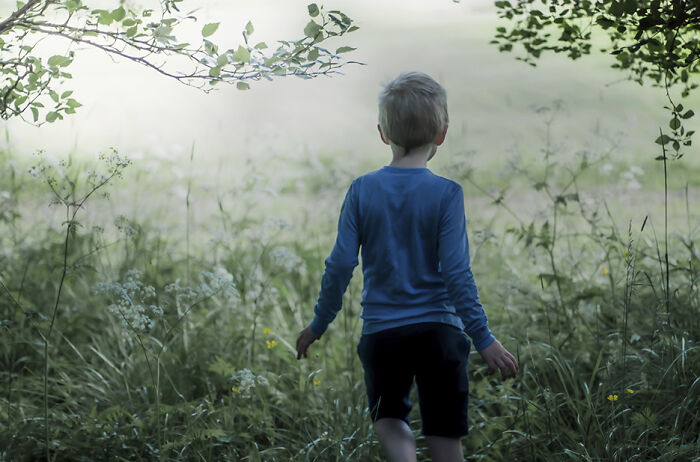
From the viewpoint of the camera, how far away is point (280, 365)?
3930mm

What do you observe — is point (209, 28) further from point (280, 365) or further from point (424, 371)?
point (280, 365)

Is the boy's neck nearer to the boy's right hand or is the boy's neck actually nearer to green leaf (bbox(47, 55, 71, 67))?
the boy's right hand

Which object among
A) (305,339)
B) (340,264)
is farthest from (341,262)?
(305,339)

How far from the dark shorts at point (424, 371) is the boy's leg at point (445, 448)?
0.02 metres

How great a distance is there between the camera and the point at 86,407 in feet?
11.3

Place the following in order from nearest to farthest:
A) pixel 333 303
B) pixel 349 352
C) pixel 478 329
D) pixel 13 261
→ pixel 478 329
pixel 333 303
pixel 349 352
pixel 13 261

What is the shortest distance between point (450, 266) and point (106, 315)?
98.5 inches

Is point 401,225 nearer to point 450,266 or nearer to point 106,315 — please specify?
point 450,266

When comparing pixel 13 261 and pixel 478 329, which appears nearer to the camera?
pixel 478 329

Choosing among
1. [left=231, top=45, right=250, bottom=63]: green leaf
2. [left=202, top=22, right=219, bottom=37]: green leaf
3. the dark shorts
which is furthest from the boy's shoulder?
[left=202, top=22, right=219, bottom=37]: green leaf

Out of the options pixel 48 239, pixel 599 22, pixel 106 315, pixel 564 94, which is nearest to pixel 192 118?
pixel 564 94

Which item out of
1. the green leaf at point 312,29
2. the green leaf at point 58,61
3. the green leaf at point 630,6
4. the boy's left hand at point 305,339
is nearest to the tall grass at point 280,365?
the boy's left hand at point 305,339

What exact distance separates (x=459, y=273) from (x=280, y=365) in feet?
5.73

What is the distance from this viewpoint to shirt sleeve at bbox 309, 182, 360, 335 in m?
2.56
